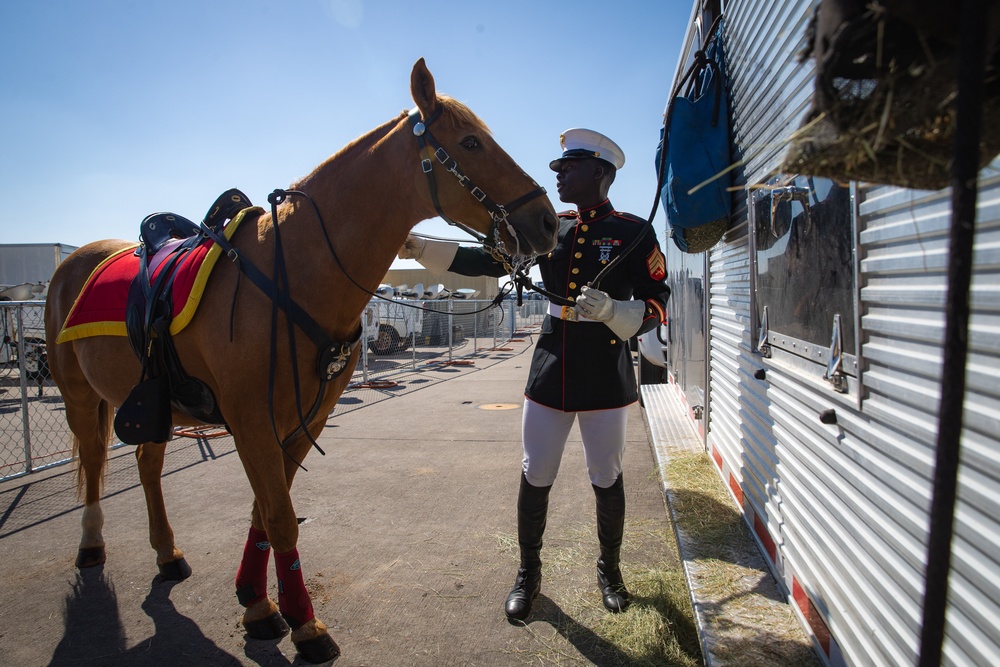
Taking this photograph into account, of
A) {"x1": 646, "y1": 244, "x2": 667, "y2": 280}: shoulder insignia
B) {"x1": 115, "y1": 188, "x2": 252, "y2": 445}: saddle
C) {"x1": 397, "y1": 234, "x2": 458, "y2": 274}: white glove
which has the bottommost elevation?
{"x1": 115, "y1": 188, "x2": 252, "y2": 445}: saddle

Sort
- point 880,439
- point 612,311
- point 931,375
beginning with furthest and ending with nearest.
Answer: point 612,311
point 880,439
point 931,375

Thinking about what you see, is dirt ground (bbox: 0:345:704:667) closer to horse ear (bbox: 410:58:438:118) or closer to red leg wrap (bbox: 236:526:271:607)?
red leg wrap (bbox: 236:526:271:607)

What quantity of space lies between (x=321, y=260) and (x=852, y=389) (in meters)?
1.96

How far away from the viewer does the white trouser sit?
256 centimetres

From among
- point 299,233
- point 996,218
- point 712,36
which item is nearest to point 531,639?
point 299,233

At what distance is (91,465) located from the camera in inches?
132

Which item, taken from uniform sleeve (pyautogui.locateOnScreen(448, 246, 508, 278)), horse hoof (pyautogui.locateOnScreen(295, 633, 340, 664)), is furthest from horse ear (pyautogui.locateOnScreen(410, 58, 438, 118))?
horse hoof (pyautogui.locateOnScreen(295, 633, 340, 664))

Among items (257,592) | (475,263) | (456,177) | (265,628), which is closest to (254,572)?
(257,592)

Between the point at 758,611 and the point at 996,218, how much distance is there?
5.83 feet

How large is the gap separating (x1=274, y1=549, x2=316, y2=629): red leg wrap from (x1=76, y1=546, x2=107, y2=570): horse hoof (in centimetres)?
160

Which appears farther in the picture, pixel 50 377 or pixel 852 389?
pixel 50 377

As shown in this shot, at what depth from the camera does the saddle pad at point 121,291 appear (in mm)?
2350

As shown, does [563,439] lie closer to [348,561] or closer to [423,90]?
[348,561]

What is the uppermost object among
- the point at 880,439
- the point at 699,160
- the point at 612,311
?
the point at 699,160
